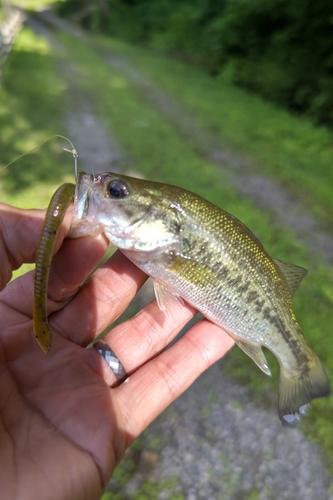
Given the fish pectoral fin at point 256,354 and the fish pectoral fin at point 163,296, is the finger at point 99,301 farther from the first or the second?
the fish pectoral fin at point 256,354

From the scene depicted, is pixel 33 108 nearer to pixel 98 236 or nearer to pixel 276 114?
pixel 276 114

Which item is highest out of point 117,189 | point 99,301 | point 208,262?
point 117,189

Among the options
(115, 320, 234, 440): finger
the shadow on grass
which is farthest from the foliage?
(115, 320, 234, 440): finger

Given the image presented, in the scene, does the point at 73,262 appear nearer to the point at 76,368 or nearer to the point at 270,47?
the point at 76,368

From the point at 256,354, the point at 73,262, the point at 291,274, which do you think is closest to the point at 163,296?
the point at 73,262

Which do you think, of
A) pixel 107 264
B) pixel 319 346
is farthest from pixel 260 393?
pixel 107 264

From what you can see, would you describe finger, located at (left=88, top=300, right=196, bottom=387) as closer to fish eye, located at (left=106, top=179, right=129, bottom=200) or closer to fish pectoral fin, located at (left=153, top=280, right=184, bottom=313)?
fish pectoral fin, located at (left=153, top=280, right=184, bottom=313)

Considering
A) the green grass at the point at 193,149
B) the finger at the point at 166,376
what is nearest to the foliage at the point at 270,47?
the green grass at the point at 193,149
